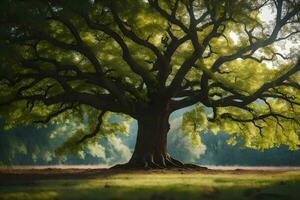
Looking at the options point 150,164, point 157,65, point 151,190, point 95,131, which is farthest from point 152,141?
point 151,190

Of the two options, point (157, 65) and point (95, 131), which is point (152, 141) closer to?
point (157, 65)

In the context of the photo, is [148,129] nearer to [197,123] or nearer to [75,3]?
[197,123]

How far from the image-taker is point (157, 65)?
30.5 m

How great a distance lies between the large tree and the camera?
24531 mm

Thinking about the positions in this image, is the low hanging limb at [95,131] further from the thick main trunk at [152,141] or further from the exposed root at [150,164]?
the exposed root at [150,164]

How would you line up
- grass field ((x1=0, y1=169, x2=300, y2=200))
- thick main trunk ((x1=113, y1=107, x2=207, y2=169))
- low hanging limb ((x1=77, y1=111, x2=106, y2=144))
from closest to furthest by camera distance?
grass field ((x1=0, y1=169, x2=300, y2=200)) < thick main trunk ((x1=113, y1=107, x2=207, y2=169)) < low hanging limb ((x1=77, y1=111, x2=106, y2=144))

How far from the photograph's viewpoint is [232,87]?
92.5ft

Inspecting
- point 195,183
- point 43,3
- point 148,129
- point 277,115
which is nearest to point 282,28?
point 277,115

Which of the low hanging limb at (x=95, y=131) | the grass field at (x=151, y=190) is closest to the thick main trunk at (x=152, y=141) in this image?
the low hanging limb at (x=95, y=131)

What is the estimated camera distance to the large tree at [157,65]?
2453cm

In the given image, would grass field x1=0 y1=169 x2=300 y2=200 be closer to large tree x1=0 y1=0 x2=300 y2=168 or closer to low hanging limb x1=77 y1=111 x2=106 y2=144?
large tree x1=0 y1=0 x2=300 y2=168

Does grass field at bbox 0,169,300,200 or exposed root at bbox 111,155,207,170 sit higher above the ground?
exposed root at bbox 111,155,207,170

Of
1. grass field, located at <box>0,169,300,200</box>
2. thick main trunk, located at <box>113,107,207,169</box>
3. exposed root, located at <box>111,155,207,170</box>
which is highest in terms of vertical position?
thick main trunk, located at <box>113,107,207,169</box>

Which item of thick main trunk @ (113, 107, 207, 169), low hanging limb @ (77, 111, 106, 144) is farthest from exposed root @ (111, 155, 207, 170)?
low hanging limb @ (77, 111, 106, 144)
